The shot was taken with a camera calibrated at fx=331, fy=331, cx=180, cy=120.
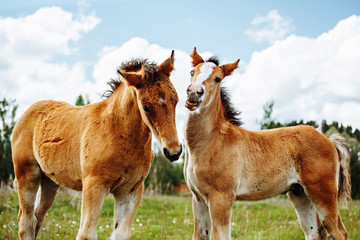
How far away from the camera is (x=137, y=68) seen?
4.38m

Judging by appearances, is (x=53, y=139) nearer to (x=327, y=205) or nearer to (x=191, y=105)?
(x=191, y=105)

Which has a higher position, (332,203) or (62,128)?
(62,128)

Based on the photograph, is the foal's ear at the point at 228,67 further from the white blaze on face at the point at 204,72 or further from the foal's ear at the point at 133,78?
the foal's ear at the point at 133,78

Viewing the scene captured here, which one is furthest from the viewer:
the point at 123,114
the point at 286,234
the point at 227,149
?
the point at 286,234

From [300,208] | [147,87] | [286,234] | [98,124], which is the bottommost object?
[286,234]

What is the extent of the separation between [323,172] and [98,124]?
10.6ft

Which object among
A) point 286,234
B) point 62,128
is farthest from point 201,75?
point 286,234

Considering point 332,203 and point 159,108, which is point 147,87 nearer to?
point 159,108

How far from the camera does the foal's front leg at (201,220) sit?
4395mm

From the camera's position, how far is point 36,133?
5.14 meters

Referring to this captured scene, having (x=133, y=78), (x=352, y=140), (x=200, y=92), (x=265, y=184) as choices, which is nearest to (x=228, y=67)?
(x=200, y=92)

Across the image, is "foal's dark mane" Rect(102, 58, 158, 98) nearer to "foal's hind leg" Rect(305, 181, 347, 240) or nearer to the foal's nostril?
the foal's nostril

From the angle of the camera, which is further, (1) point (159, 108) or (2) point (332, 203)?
(2) point (332, 203)

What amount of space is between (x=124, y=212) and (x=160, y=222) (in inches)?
168
